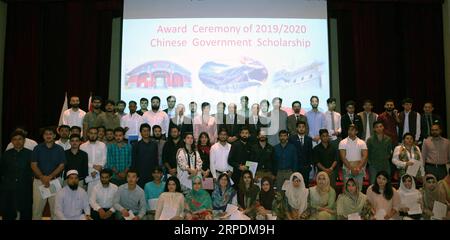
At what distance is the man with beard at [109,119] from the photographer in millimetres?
7794

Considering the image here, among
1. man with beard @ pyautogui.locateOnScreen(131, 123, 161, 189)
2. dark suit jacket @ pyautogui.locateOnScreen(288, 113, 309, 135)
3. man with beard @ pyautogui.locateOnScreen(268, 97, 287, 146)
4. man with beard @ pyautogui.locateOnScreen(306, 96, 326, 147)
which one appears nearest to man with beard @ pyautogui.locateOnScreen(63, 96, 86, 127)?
man with beard @ pyautogui.locateOnScreen(131, 123, 161, 189)

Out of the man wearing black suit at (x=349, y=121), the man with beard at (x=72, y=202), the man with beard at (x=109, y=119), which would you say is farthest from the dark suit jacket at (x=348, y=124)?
the man with beard at (x=72, y=202)

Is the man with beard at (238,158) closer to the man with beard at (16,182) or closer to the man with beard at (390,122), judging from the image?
the man with beard at (390,122)

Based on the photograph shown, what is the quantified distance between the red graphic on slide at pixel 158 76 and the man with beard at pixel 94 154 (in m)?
2.26

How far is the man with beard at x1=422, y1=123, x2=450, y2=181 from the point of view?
724 cm

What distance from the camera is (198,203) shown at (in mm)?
6547

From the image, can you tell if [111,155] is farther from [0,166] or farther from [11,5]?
[11,5]

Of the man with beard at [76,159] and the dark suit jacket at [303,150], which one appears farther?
the dark suit jacket at [303,150]

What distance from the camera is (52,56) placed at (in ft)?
34.3

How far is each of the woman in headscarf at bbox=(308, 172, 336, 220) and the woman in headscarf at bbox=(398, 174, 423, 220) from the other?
0.93 m

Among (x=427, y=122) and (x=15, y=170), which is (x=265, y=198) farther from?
(x=15, y=170)
